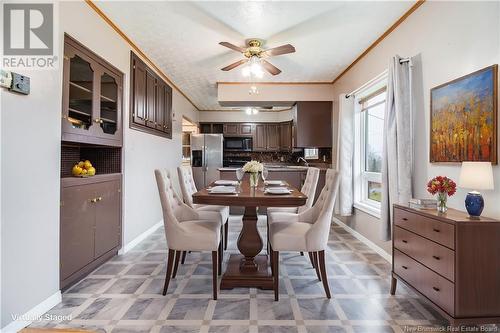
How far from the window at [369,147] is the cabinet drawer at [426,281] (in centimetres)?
128

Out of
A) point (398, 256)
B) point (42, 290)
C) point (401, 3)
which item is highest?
point (401, 3)

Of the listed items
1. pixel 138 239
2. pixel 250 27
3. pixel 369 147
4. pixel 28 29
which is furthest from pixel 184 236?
pixel 369 147

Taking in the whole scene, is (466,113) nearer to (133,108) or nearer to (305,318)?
(305,318)

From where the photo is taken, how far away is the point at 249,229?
7.63ft

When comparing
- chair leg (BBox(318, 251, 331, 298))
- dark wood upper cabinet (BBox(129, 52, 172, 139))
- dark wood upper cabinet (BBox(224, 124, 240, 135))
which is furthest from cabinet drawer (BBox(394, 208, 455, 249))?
dark wood upper cabinet (BBox(224, 124, 240, 135))

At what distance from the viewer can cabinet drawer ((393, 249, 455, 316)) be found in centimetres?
154

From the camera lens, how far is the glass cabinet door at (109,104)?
2.65 m

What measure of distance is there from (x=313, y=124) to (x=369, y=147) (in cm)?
137

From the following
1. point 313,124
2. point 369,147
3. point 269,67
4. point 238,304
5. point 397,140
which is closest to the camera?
point 238,304

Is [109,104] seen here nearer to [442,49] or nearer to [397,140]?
[397,140]

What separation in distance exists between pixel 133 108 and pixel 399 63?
3.05 meters

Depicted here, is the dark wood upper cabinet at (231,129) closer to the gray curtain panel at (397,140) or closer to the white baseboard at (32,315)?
the gray curtain panel at (397,140)

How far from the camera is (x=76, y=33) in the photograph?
2.20 metres

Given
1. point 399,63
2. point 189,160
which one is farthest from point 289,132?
point 399,63
